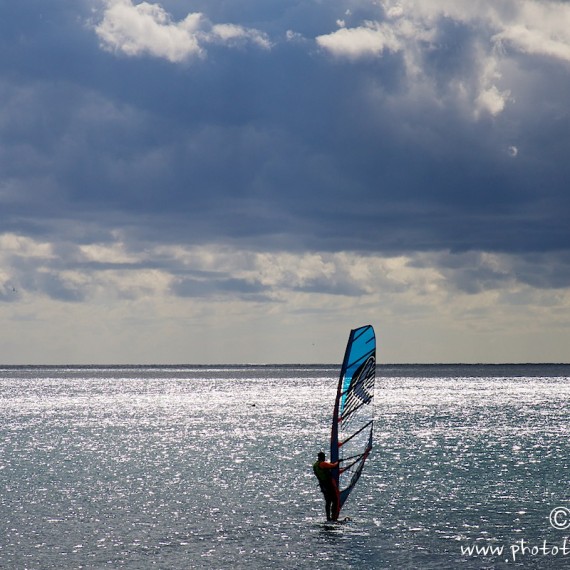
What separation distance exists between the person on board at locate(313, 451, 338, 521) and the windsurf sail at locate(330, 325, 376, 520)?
176 mm

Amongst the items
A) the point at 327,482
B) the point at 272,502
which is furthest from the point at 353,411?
the point at 272,502

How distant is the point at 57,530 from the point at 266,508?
951cm

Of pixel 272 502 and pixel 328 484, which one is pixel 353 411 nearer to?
pixel 328 484

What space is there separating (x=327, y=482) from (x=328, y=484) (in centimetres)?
14

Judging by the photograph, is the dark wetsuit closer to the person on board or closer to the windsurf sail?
the person on board

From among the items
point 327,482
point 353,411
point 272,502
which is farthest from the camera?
point 272,502

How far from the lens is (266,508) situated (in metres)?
43.5

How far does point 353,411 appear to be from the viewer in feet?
127

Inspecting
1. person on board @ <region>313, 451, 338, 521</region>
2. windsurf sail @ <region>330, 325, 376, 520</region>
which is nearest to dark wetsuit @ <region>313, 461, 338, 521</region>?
person on board @ <region>313, 451, 338, 521</region>

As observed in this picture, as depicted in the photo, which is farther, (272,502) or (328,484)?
(272,502)

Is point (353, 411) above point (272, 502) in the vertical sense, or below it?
above

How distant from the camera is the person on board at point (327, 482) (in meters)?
37.8

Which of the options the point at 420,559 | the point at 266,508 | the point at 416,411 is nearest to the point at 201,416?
the point at 416,411

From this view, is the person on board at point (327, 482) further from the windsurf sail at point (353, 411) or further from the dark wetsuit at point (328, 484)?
the windsurf sail at point (353, 411)
